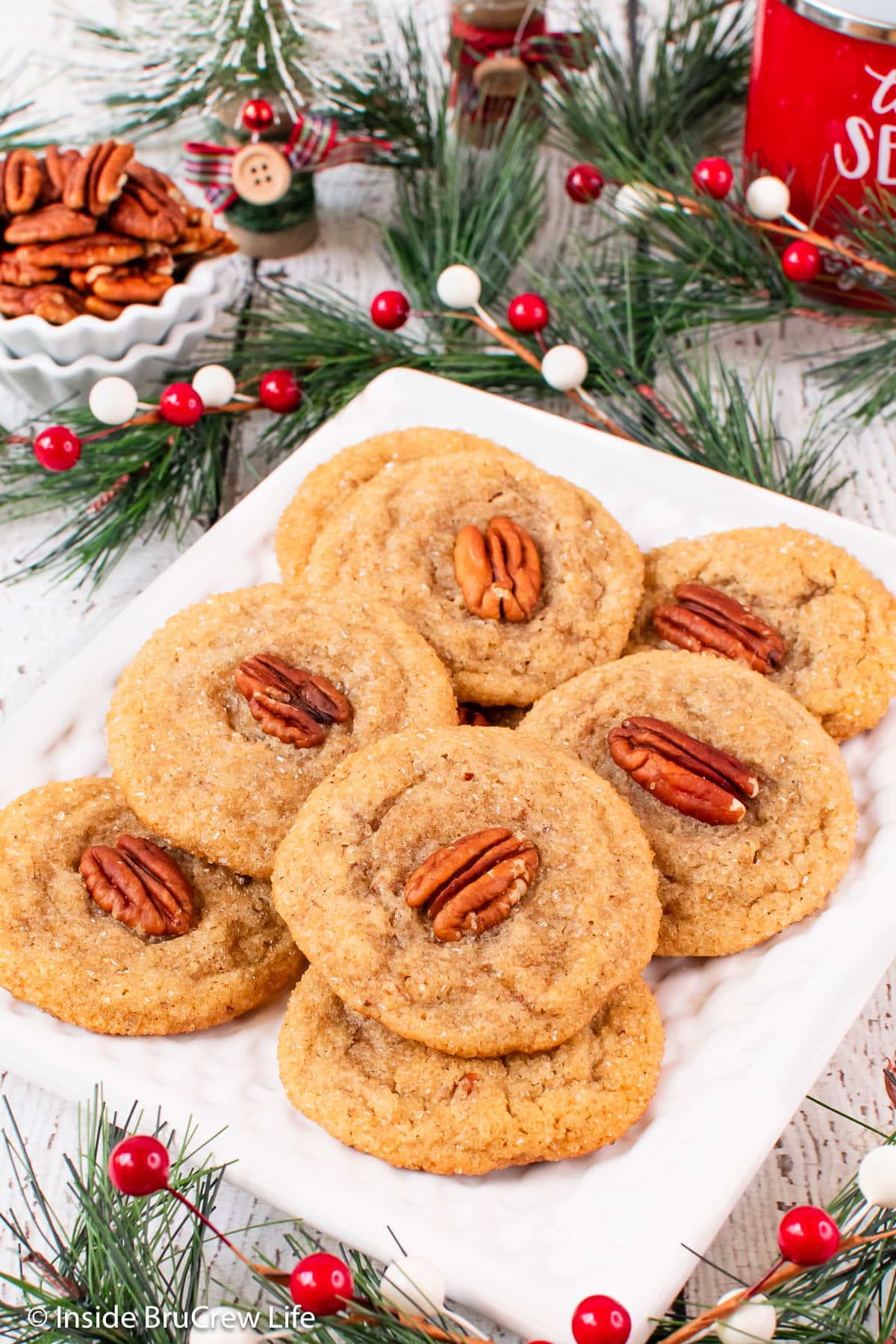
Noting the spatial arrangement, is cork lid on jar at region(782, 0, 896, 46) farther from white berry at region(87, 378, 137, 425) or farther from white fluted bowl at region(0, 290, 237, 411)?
white berry at region(87, 378, 137, 425)

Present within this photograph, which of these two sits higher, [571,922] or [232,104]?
[232,104]

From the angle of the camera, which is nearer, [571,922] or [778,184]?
[571,922]

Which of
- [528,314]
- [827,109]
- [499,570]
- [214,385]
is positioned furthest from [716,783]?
[827,109]

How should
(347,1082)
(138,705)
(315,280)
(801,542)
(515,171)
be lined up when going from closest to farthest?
(347,1082) → (138,705) → (801,542) → (515,171) → (315,280)

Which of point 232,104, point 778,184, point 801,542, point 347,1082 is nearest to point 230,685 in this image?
point 347,1082

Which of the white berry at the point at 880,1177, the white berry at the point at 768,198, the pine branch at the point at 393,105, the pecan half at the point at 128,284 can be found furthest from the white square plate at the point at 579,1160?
the pine branch at the point at 393,105

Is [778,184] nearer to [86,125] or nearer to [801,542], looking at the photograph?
[801,542]

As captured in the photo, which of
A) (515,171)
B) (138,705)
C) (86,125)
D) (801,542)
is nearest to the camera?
(138,705)

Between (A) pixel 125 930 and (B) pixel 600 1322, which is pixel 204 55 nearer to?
(A) pixel 125 930
